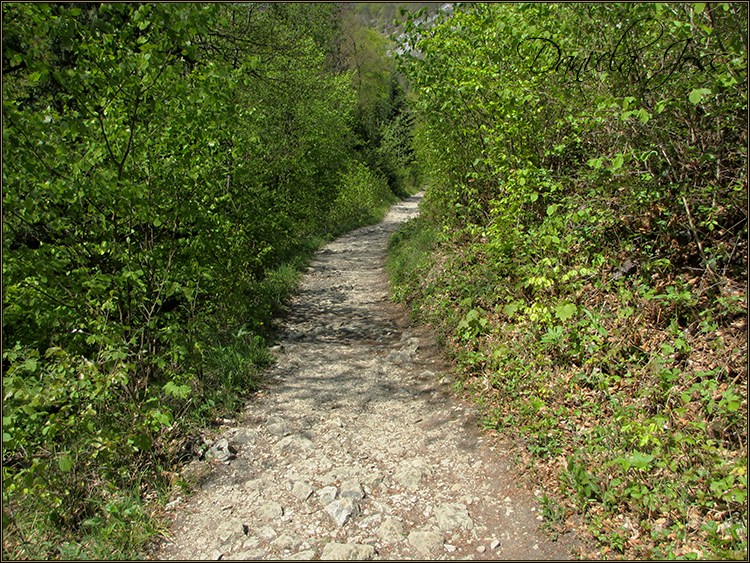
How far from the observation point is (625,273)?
16.3 ft

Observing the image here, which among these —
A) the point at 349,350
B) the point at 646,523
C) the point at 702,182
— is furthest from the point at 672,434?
the point at 349,350

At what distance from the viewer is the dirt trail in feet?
11.3

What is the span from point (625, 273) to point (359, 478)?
3309 millimetres

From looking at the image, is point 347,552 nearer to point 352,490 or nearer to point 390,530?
point 390,530

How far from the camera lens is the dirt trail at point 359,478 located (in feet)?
11.3

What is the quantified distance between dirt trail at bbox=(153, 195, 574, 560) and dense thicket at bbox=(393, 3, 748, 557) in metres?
0.42

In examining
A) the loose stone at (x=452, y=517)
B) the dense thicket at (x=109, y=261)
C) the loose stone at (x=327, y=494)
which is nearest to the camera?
the dense thicket at (x=109, y=261)

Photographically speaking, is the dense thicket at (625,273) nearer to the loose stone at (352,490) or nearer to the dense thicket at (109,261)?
the loose stone at (352,490)

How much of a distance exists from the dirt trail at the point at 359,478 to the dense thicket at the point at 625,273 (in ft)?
1.38

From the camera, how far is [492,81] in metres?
6.12

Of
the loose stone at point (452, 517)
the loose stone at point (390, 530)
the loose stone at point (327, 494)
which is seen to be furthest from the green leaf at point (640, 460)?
the loose stone at point (327, 494)

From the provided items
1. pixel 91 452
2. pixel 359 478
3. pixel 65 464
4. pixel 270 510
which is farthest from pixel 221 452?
pixel 65 464

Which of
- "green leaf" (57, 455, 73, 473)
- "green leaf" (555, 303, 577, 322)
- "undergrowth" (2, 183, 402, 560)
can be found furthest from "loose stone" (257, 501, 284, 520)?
"green leaf" (555, 303, 577, 322)

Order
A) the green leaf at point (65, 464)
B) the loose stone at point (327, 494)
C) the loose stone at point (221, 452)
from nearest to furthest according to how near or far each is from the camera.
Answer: the green leaf at point (65, 464) < the loose stone at point (327, 494) < the loose stone at point (221, 452)
